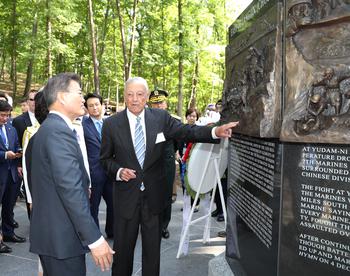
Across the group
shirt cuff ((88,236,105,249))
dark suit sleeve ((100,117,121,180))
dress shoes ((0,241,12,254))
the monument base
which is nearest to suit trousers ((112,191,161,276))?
dark suit sleeve ((100,117,121,180))

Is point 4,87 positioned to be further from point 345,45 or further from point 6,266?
point 345,45

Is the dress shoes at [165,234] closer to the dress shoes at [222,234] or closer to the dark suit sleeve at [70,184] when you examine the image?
the dress shoes at [222,234]

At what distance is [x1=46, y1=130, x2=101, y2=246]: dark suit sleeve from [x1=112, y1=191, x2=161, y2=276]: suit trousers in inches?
51.1

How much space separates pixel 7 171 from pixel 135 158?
8.98 ft

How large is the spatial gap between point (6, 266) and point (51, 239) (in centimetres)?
272

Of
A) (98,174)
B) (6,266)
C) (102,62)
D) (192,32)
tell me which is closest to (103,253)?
(6,266)

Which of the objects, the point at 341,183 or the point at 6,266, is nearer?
the point at 341,183

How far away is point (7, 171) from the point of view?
550 centimetres

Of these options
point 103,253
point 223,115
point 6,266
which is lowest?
point 6,266

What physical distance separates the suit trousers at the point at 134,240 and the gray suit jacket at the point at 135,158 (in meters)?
0.08

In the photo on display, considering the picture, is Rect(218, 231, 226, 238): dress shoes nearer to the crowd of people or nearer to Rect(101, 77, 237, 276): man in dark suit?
the crowd of people

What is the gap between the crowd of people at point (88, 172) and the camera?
2480 millimetres

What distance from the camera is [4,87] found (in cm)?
3362

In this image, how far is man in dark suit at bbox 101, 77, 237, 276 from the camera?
3.72m
